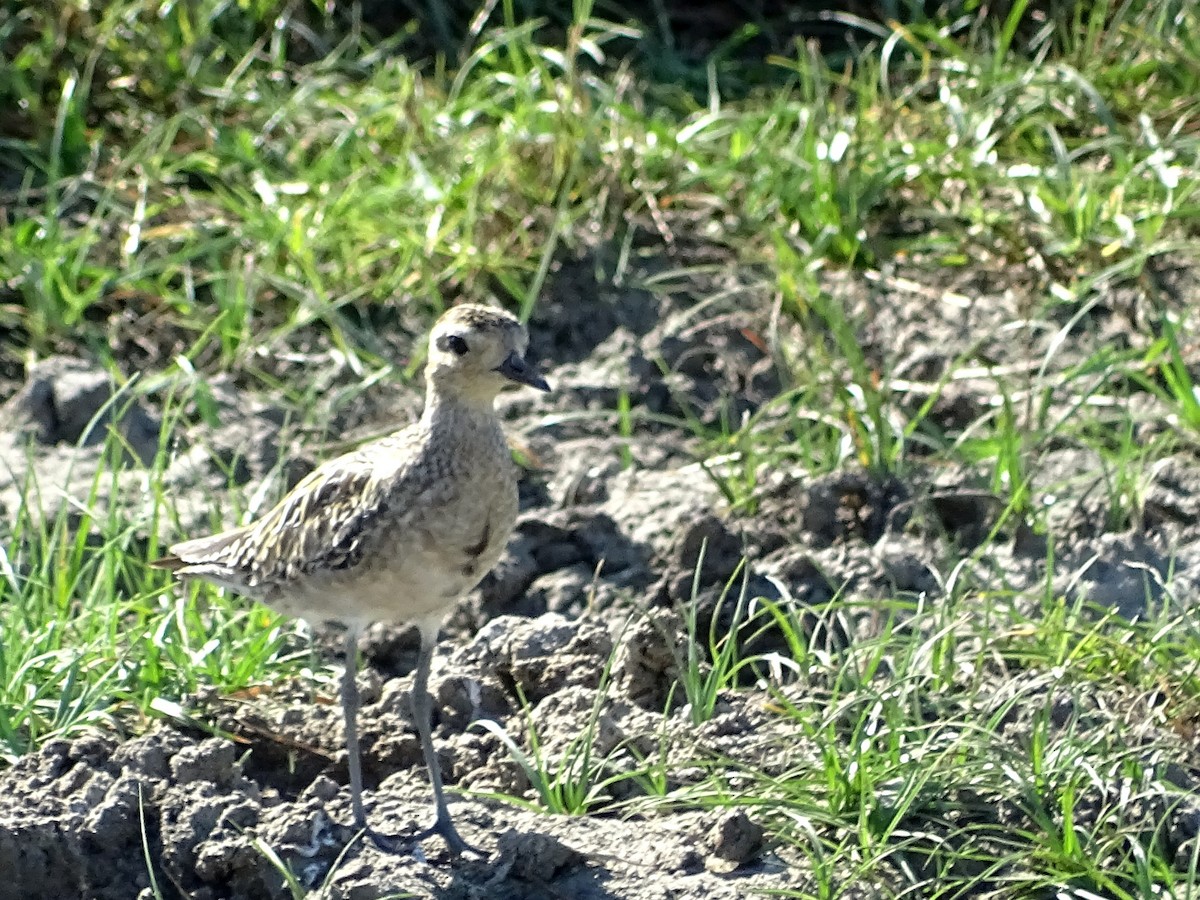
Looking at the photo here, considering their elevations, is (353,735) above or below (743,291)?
below

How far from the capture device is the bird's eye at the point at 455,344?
4.38 meters

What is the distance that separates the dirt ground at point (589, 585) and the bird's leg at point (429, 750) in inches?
1.7

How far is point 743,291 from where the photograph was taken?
6.54 m

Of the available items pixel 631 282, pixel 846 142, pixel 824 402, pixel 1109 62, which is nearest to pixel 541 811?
pixel 824 402

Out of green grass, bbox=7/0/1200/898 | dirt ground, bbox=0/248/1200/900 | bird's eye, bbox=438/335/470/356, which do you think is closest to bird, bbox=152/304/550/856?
bird's eye, bbox=438/335/470/356


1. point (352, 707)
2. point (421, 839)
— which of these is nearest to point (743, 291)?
point (352, 707)

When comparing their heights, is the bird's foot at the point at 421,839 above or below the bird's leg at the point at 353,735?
below

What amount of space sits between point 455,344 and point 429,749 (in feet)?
3.01

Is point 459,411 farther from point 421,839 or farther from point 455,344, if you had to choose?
point 421,839

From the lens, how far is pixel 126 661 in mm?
4840

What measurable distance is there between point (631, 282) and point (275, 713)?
241cm

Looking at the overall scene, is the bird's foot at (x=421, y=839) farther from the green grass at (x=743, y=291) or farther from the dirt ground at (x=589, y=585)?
the green grass at (x=743, y=291)

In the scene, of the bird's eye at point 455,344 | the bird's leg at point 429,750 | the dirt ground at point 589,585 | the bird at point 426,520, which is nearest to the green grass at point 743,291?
the dirt ground at point 589,585

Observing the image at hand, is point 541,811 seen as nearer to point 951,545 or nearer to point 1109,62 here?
point 951,545
